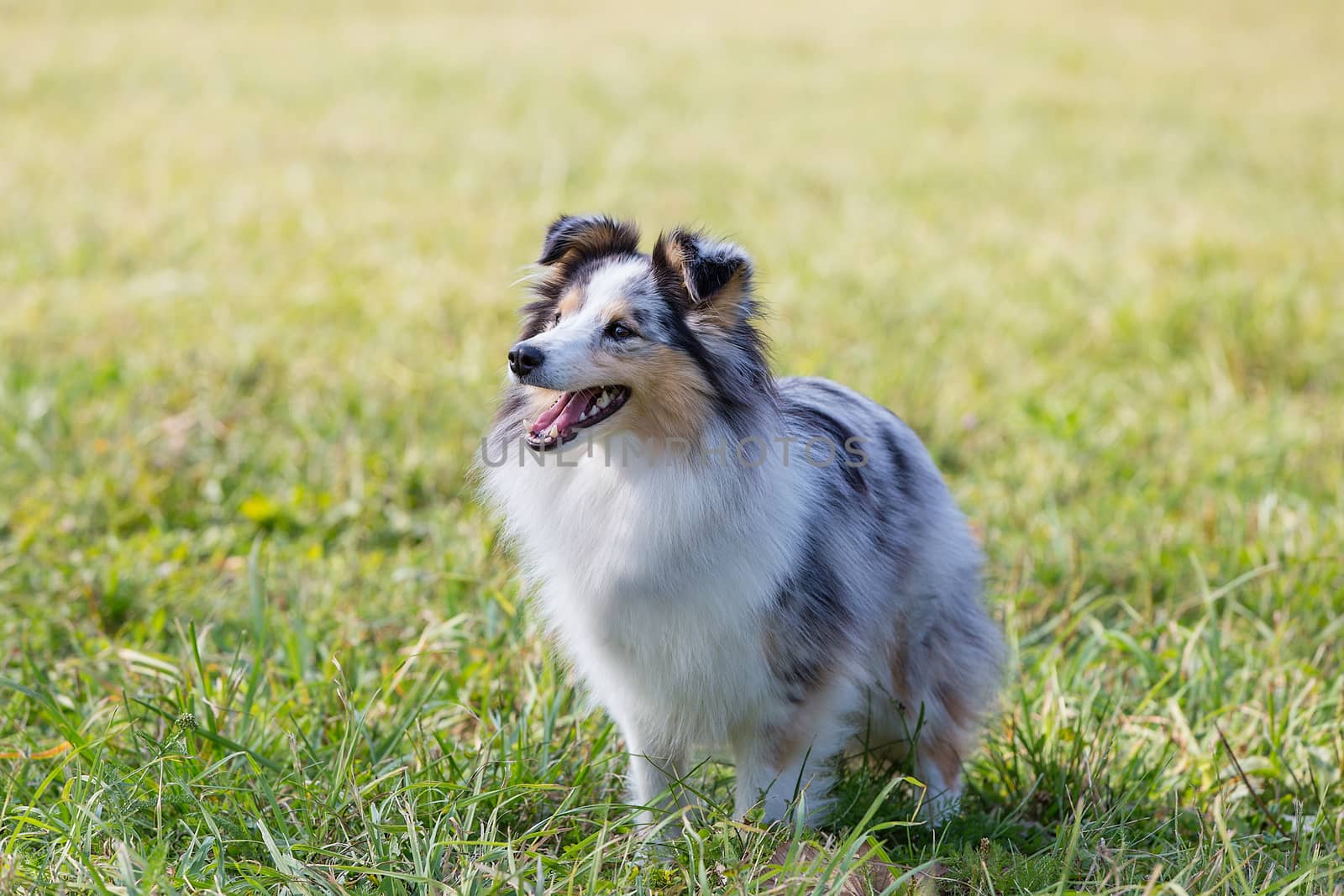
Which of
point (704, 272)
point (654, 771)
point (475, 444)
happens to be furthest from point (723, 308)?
point (475, 444)

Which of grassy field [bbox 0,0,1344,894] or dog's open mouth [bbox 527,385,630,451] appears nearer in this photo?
dog's open mouth [bbox 527,385,630,451]

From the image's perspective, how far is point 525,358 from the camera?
248 cm

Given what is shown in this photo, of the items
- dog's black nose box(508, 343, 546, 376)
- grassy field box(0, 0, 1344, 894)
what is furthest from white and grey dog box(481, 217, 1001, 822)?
grassy field box(0, 0, 1344, 894)

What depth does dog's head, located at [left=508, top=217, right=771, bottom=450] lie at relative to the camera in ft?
8.26

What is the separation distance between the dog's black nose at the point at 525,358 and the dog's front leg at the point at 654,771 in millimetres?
939

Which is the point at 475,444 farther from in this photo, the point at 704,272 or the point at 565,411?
the point at 704,272

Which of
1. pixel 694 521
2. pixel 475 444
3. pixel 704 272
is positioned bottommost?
pixel 475 444

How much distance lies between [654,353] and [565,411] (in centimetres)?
24

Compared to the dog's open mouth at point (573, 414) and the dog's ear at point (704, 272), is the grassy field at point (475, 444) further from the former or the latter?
the dog's ear at point (704, 272)

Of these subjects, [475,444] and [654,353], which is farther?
[475,444]

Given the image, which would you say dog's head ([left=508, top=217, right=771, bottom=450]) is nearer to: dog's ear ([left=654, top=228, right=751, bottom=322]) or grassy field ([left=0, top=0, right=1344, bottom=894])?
dog's ear ([left=654, top=228, right=751, bottom=322])

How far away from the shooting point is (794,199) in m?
9.15

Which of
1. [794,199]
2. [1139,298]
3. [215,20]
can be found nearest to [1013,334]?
[1139,298]

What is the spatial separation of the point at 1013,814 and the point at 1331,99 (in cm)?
1398
